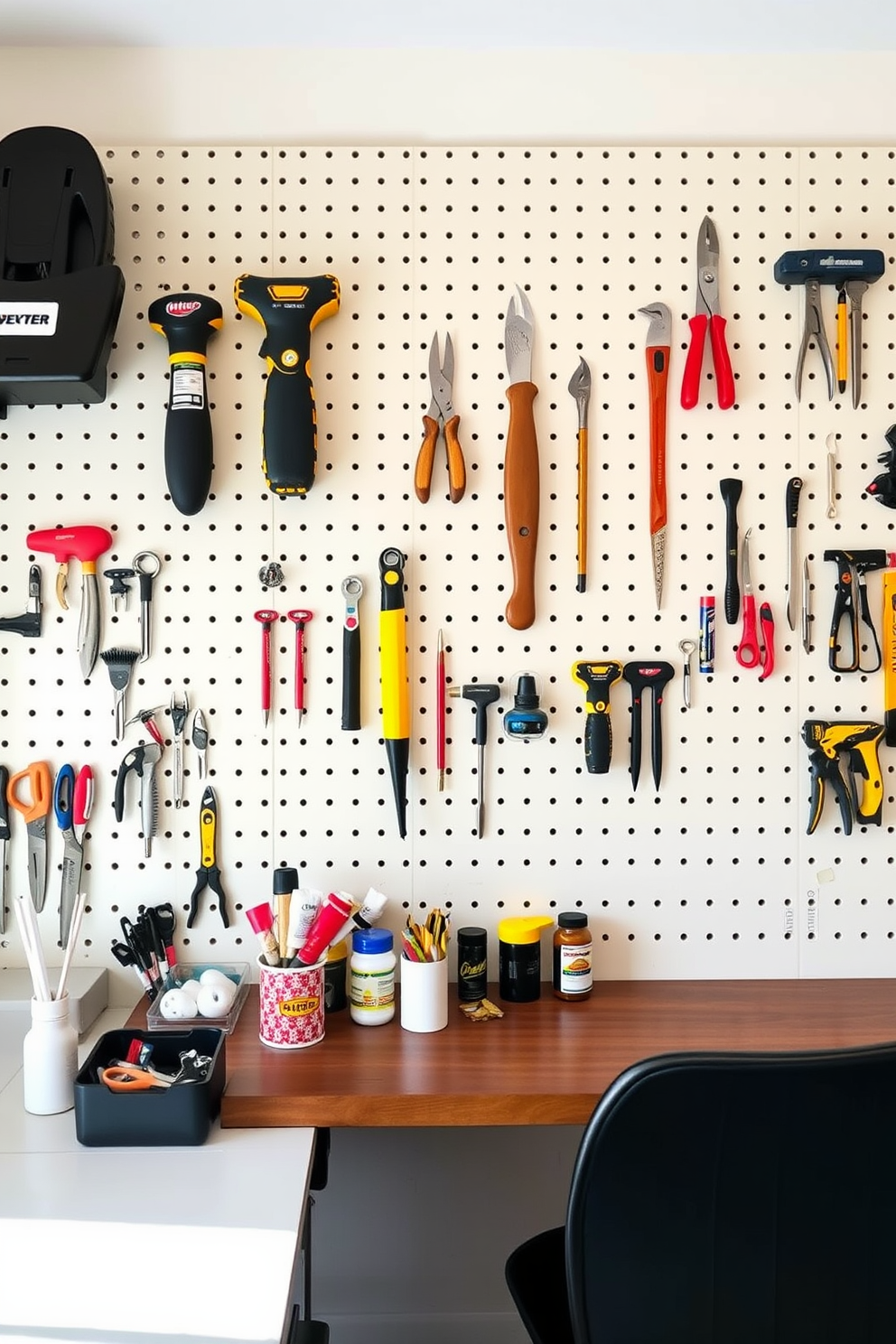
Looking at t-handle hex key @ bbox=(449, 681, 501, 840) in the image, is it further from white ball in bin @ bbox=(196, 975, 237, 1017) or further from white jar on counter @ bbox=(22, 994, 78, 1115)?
white jar on counter @ bbox=(22, 994, 78, 1115)

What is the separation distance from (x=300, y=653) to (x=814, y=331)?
93 cm

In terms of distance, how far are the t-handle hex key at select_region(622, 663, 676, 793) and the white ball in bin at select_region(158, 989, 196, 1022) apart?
28.6 inches

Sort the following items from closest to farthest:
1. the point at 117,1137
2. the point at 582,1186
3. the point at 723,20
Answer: the point at 582,1186 → the point at 117,1137 → the point at 723,20

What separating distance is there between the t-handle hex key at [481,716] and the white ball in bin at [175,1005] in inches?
19.3

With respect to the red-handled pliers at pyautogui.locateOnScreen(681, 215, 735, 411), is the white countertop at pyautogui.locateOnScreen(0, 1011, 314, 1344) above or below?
below

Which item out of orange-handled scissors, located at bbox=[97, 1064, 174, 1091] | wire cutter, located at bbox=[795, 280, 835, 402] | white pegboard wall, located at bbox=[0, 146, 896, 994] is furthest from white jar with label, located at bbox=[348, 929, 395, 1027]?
wire cutter, located at bbox=[795, 280, 835, 402]

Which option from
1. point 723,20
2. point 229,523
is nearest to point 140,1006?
point 229,523

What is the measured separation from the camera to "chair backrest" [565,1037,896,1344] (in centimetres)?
89

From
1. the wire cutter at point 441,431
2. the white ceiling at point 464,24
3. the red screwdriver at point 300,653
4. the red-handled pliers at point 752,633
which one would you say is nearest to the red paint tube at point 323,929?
the red screwdriver at point 300,653

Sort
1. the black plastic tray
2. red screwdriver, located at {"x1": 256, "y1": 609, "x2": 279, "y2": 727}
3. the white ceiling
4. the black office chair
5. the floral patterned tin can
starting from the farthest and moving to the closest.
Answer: red screwdriver, located at {"x1": 256, "y1": 609, "x2": 279, "y2": 727}, the white ceiling, the floral patterned tin can, the black plastic tray, the black office chair

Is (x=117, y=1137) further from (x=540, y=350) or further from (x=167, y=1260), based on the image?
(x=540, y=350)

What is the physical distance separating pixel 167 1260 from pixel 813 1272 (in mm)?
609

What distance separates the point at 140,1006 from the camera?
153 cm

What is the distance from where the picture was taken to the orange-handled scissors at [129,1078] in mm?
1188
